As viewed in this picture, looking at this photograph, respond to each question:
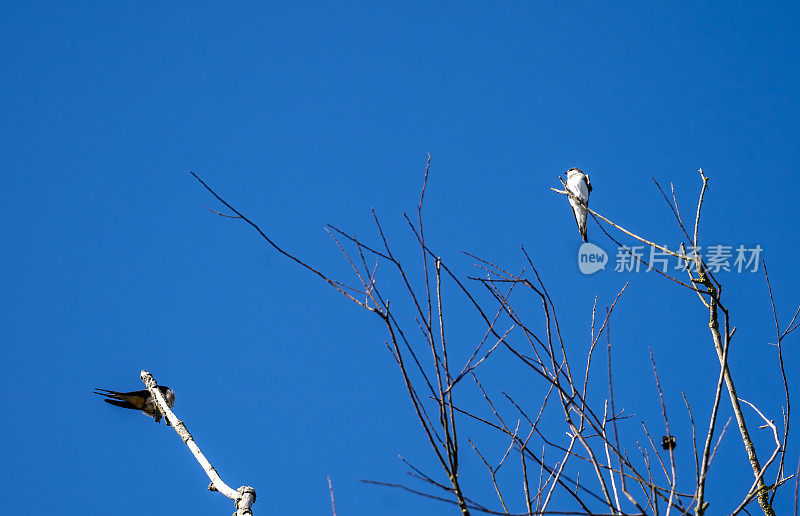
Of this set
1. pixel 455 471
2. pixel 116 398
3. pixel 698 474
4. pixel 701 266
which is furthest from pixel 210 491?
pixel 701 266

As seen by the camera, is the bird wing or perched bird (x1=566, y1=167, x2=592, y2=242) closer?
the bird wing

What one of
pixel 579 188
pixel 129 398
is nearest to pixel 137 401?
pixel 129 398

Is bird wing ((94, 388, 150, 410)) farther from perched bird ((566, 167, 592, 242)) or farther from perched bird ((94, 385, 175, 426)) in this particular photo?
perched bird ((566, 167, 592, 242))

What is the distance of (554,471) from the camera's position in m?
1.89

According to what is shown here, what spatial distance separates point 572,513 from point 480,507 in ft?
0.76

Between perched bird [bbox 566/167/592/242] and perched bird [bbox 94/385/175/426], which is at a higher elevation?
perched bird [bbox 566/167/592/242]

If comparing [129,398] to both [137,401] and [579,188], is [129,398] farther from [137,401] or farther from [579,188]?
[579,188]

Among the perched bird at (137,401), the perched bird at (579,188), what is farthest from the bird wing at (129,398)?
the perched bird at (579,188)

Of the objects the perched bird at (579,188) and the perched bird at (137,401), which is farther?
the perched bird at (579,188)

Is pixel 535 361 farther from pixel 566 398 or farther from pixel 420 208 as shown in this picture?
pixel 420 208

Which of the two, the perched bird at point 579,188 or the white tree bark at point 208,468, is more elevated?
the perched bird at point 579,188

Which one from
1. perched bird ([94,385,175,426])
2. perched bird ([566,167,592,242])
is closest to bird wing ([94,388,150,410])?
perched bird ([94,385,175,426])

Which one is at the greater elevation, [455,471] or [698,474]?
[455,471]

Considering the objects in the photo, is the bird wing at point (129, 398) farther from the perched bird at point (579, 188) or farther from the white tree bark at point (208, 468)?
the perched bird at point (579, 188)
